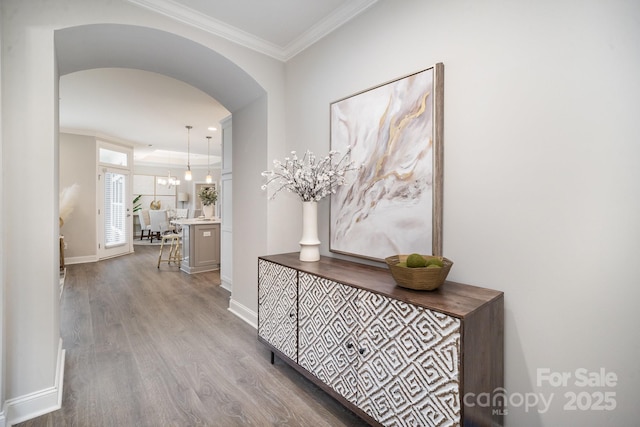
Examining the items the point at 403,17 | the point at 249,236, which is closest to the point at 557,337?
the point at 403,17

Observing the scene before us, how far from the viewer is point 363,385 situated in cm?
155

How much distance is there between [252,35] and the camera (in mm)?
2668

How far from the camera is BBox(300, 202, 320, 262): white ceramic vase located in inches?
88.9

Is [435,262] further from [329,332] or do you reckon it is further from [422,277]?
[329,332]

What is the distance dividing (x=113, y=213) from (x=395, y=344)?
307 inches

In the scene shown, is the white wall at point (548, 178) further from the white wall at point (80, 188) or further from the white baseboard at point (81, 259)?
the white baseboard at point (81, 259)

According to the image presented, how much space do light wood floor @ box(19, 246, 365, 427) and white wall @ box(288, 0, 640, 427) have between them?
1139 mm

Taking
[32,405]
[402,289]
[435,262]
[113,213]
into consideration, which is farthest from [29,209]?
[113,213]

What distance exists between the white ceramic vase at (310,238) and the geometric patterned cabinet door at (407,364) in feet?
2.53

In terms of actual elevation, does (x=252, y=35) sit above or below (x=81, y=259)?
above

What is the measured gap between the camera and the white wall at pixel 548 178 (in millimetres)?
1186

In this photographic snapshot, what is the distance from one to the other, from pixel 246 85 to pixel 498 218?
100 inches

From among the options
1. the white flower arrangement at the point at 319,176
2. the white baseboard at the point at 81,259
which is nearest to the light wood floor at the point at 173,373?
the white flower arrangement at the point at 319,176

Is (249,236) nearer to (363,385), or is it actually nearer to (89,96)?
(363,385)
